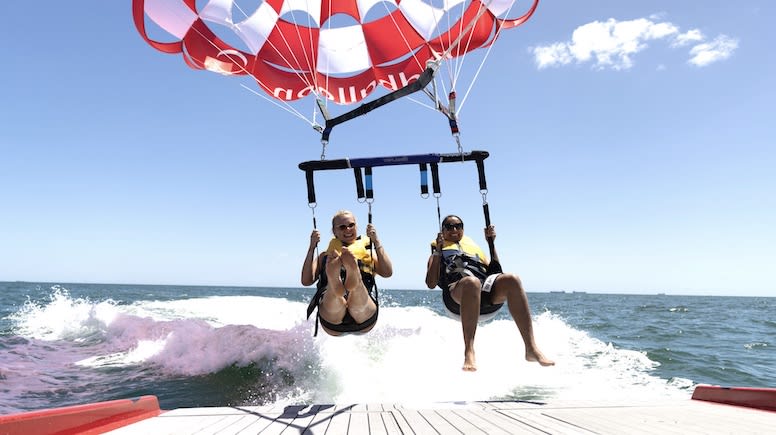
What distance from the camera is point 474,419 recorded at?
3236 mm

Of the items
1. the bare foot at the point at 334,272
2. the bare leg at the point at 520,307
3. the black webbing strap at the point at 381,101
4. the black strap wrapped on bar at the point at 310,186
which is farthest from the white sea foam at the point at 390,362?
the black webbing strap at the point at 381,101

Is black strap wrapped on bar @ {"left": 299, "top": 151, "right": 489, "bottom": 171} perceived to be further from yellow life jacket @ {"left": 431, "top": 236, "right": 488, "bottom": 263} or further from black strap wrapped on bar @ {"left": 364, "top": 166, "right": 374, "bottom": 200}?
yellow life jacket @ {"left": 431, "top": 236, "right": 488, "bottom": 263}

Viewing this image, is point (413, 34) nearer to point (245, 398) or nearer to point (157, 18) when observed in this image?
point (157, 18)

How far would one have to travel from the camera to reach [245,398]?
290 inches

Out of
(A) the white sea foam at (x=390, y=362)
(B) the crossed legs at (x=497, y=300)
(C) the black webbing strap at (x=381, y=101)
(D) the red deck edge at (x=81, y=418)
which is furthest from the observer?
(A) the white sea foam at (x=390, y=362)

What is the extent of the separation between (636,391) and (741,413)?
461 centimetres

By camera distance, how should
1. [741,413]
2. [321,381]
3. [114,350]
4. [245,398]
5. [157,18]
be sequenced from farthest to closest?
1. [114,350]
2. [321,381]
3. [245,398]
4. [157,18]
5. [741,413]

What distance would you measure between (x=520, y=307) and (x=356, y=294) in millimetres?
1442

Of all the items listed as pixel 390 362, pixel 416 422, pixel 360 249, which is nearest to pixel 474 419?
pixel 416 422

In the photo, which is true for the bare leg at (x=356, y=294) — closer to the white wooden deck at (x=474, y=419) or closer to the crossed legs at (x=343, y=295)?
the crossed legs at (x=343, y=295)

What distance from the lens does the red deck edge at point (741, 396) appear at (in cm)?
362

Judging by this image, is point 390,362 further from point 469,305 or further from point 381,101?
point 381,101

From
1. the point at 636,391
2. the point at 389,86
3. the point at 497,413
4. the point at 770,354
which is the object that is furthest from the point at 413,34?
the point at 770,354

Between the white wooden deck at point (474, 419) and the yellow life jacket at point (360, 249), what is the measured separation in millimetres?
1368
